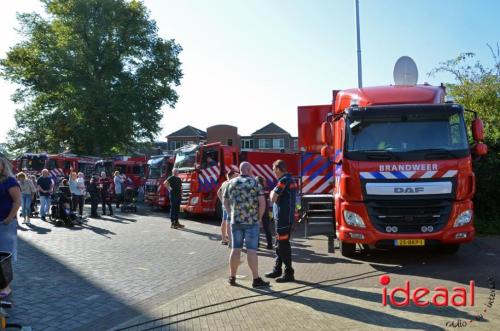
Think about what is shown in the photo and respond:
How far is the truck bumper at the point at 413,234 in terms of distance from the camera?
25.1ft

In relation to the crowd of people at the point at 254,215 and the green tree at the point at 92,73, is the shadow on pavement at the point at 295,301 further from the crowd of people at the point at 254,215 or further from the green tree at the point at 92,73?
the green tree at the point at 92,73

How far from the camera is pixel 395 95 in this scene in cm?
860

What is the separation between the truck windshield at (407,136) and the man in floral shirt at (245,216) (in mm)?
2176

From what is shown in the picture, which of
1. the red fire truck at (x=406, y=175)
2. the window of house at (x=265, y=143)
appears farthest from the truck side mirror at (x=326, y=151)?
the window of house at (x=265, y=143)

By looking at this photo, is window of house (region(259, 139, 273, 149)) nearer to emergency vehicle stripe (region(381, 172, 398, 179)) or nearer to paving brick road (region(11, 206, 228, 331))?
paving brick road (region(11, 206, 228, 331))

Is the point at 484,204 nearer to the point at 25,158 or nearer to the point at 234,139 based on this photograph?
the point at 25,158

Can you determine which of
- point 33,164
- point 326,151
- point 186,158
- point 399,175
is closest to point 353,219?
point 399,175

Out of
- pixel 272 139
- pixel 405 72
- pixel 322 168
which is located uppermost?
pixel 272 139

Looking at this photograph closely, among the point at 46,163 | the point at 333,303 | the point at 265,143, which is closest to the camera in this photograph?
the point at 333,303

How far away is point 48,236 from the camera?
12094 millimetres

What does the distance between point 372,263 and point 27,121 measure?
120 ft

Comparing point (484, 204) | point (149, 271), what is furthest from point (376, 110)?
point (484, 204)

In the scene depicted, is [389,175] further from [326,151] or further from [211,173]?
[211,173]

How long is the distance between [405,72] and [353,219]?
4.21 m
